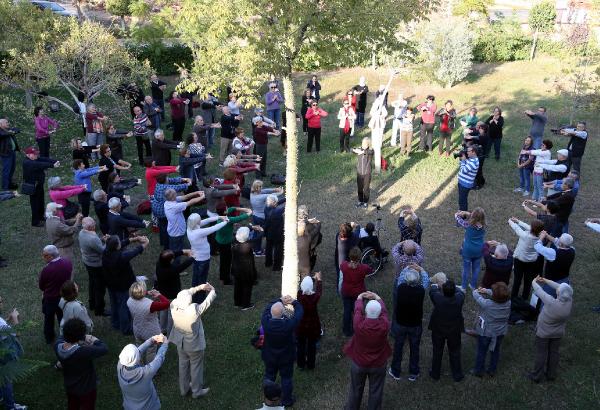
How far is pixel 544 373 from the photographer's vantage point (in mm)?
8148

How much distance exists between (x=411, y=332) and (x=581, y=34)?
1651 centimetres

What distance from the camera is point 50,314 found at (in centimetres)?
873

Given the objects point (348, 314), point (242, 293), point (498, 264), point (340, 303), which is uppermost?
point (498, 264)

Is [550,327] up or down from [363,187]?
up

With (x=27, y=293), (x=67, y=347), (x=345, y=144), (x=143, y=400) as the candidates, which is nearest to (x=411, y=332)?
(x=143, y=400)

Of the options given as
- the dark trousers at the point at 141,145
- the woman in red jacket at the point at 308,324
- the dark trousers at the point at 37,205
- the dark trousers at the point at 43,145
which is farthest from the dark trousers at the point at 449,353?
the dark trousers at the point at 43,145

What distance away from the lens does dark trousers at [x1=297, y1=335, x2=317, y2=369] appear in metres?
8.20

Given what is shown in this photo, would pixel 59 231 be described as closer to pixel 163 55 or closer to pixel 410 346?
pixel 410 346

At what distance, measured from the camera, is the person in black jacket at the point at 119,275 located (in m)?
8.61

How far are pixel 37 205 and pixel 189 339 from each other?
7274mm

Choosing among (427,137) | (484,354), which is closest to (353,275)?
(484,354)

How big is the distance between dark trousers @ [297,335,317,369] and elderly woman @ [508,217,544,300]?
4.07 metres

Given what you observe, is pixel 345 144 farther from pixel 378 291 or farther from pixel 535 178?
pixel 378 291

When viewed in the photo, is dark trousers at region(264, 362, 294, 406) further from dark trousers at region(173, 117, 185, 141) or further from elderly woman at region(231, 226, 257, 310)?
dark trousers at region(173, 117, 185, 141)
